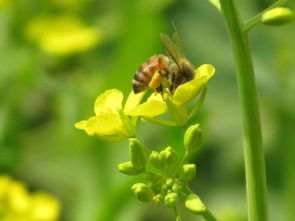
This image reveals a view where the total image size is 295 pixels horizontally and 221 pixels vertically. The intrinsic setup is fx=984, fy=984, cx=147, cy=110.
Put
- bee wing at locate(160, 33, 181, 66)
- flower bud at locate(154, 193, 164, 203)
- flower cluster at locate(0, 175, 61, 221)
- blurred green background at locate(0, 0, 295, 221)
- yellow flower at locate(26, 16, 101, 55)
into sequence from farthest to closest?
yellow flower at locate(26, 16, 101, 55) → blurred green background at locate(0, 0, 295, 221) → flower cluster at locate(0, 175, 61, 221) → bee wing at locate(160, 33, 181, 66) → flower bud at locate(154, 193, 164, 203)

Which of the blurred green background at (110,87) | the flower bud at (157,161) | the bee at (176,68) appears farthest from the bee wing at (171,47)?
the blurred green background at (110,87)

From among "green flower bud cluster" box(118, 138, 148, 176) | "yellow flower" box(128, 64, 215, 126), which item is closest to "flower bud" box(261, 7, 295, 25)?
"yellow flower" box(128, 64, 215, 126)

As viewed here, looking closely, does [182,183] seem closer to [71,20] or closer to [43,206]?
[43,206]

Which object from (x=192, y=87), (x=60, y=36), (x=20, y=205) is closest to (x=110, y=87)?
(x=20, y=205)

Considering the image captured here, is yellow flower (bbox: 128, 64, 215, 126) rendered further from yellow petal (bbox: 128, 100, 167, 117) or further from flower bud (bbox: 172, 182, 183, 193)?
flower bud (bbox: 172, 182, 183, 193)

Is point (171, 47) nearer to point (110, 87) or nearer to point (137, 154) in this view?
point (137, 154)

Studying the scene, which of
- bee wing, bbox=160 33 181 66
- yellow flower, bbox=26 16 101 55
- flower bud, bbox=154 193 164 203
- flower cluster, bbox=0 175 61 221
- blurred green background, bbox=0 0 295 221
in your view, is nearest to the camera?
flower bud, bbox=154 193 164 203
